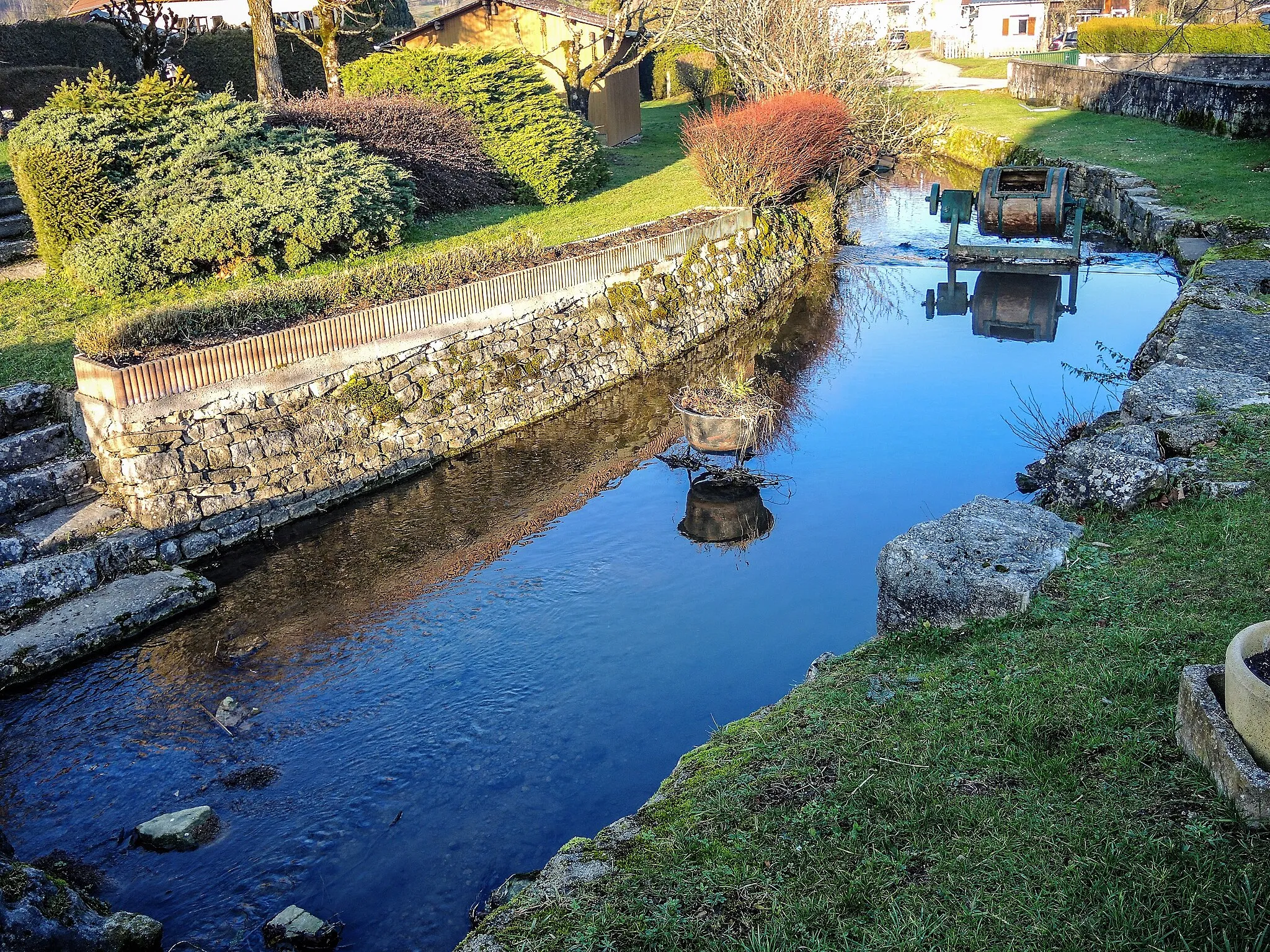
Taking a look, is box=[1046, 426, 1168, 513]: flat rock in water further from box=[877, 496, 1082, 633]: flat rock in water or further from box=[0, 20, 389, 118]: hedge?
box=[0, 20, 389, 118]: hedge

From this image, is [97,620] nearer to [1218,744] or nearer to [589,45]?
[1218,744]

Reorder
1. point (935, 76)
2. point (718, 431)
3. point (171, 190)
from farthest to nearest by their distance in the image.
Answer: point (935, 76) → point (171, 190) → point (718, 431)

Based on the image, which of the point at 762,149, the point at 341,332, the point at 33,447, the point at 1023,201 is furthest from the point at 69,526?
the point at 1023,201

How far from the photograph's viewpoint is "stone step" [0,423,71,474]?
380 inches

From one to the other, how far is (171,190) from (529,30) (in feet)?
57.9

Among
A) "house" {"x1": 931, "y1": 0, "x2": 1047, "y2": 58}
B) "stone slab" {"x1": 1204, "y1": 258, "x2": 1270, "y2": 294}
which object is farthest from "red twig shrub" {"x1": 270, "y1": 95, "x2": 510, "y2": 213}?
"house" {"x1": 931, "y1": 0, "x2": 1047, "y2": 58}

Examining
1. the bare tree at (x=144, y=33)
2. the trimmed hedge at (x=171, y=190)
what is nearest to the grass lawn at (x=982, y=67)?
the bare tree at (x=144, y=33)

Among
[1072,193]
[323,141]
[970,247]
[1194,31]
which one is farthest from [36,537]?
[1194,31]

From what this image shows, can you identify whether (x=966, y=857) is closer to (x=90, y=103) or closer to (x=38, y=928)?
(x=38, y=928)

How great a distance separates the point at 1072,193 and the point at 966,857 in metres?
23.8

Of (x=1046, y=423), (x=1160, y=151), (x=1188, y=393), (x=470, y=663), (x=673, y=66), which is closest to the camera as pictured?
(x=470, y=663)

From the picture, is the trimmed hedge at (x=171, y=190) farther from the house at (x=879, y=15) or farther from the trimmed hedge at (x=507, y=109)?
the house at (x=879, y=15)

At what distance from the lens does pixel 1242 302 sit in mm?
11312

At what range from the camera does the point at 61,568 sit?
8.68m
